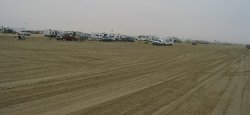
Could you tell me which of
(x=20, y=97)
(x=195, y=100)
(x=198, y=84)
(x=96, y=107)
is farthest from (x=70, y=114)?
(x=198, y=84)

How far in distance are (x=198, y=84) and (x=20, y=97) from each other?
8131 mm

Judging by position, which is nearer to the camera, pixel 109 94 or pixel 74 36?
pixel 109 94

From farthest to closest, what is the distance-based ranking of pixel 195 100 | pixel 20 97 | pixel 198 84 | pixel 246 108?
pixel 198 84
pixel 195 100
pixel 246 108
pixel 20 97

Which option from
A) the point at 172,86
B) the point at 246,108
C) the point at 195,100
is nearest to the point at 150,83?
the point at 172,86

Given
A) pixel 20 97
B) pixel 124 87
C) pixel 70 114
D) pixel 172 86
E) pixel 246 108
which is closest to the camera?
pixel 70 114

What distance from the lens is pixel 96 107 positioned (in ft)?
31.0

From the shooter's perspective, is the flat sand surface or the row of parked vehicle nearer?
the flat sand surface

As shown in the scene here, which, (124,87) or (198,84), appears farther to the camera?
(198,84)

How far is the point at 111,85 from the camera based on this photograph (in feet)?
44.2

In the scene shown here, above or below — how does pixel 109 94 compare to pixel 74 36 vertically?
below

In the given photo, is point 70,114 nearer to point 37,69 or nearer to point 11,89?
point 11,89

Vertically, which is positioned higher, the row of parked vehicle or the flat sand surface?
the row of parked vehicle

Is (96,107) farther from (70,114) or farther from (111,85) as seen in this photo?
(111,85)

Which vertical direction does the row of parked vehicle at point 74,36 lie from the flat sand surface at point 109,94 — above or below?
above
